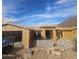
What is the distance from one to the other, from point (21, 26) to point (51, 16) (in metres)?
0.28

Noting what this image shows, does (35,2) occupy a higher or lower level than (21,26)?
higher

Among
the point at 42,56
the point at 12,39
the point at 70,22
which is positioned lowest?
the point at 42,56

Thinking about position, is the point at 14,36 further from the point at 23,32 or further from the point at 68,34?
the point at 68,34

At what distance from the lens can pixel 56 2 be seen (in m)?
1.18

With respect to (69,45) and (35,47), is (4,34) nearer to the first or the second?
(35,47)

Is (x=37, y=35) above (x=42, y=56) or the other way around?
above

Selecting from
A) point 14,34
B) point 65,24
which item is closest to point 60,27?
point 65,24

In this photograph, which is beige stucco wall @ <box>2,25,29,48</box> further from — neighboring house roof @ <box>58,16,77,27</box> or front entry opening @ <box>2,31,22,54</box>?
neighboring house roof @ <box>58,16,77,27</box>

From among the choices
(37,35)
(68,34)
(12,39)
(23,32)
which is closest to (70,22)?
(68,34)

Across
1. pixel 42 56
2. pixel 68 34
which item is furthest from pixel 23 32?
pixel 68 34

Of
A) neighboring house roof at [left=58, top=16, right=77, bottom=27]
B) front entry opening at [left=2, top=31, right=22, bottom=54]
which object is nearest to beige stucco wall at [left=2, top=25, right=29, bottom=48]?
front entry opening at [left=2, top=31, right=22, bottom=54]

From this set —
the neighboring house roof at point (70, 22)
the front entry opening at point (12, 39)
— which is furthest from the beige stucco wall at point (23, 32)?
the neighboring house roof at point (70, 22)

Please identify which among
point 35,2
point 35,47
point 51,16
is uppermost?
point 35,2

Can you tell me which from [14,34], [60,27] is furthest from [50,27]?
[14,34]
